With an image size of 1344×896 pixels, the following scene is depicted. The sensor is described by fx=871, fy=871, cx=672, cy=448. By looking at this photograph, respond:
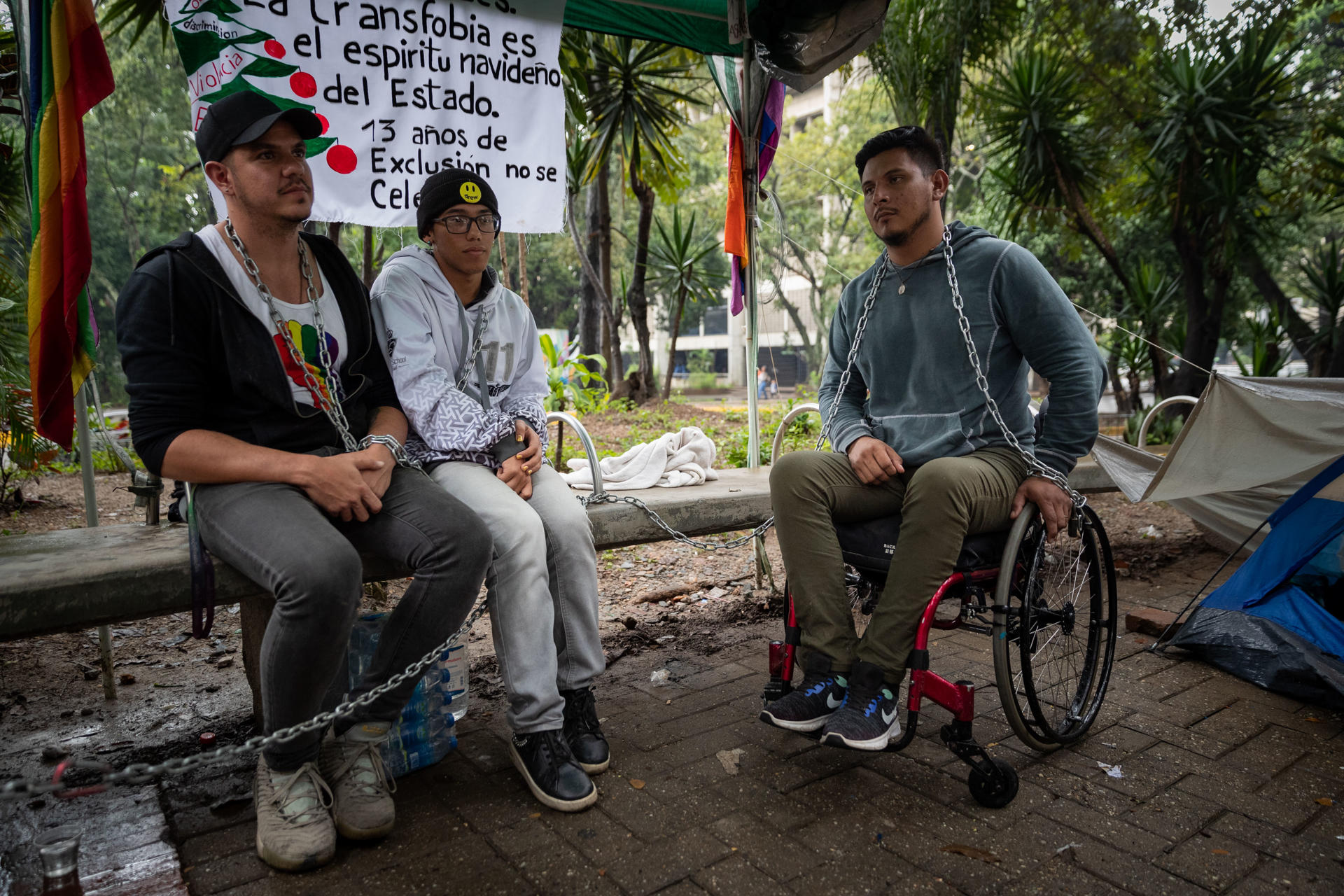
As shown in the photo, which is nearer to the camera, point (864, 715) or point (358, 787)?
point (358, 787)

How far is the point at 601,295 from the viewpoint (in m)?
11.5

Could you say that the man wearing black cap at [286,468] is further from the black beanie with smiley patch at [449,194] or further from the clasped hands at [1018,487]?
the clasped hands at [1018,487]

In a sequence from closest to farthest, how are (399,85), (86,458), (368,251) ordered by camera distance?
1. (86,458)
2. (399,85)
3. (368,251)

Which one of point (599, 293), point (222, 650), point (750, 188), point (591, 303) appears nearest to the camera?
point (222, 650)

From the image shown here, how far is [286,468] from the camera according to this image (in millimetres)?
2219

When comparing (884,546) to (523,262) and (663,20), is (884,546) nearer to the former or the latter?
(663,20)

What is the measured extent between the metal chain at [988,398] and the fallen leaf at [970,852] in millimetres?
1021

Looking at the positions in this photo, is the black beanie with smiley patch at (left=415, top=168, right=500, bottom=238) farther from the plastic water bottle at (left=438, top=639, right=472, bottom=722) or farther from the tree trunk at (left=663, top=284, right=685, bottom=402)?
the tree trunk at (left=663, top=284, right=685, bottom=402)

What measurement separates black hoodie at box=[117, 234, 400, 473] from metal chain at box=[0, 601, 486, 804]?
0.68 m

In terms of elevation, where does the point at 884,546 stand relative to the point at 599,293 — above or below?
below

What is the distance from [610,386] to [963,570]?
11.5 metres

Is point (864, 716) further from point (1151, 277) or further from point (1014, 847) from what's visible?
point (1151, 277)

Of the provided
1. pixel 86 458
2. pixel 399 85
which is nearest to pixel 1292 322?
pixel 399 85

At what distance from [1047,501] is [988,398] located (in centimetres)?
36
